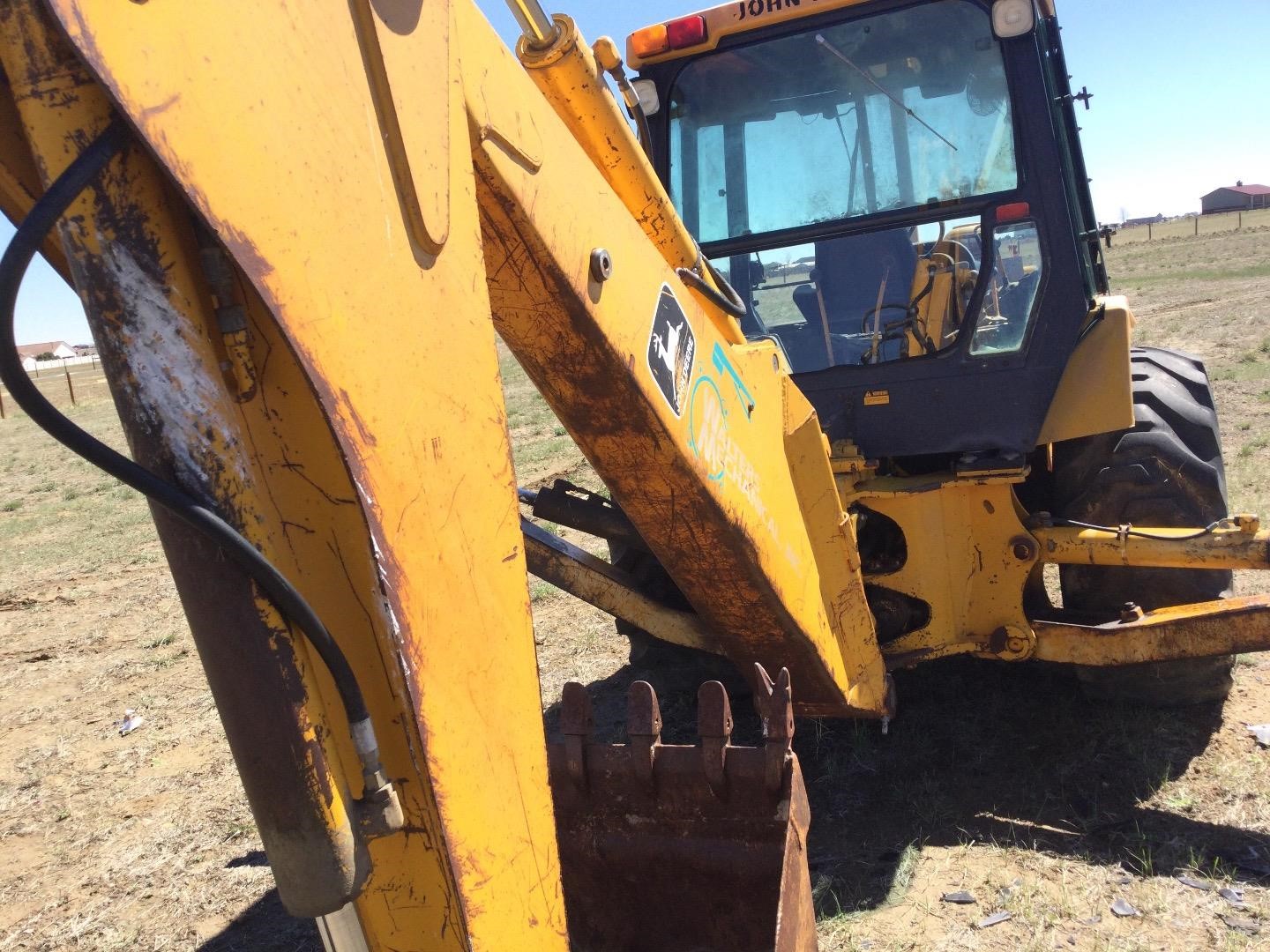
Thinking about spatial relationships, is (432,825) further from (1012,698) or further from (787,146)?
(1012,698)

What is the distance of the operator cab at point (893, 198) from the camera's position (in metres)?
3.57

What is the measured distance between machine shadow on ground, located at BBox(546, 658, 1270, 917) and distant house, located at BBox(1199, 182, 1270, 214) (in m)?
88.7

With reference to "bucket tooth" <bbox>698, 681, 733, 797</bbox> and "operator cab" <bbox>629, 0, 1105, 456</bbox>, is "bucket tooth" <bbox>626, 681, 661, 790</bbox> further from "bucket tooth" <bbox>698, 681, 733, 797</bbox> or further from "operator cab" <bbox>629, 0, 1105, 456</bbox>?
"operator cab" <bbox>629, 0, 1105, 456</bbox>

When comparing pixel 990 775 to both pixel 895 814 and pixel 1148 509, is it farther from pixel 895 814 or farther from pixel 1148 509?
pixel 1148 509

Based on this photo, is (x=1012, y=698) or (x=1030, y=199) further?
(x=1012, y=698)

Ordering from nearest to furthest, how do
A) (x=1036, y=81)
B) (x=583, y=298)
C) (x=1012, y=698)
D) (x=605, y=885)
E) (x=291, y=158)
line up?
(x=291, y=158) → (x=583, y=298) → (x=605, y=885) → (x=1036, y=81) → (x=1012, y=698)

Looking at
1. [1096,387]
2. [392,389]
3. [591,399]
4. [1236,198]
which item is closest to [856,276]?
[1096,387]

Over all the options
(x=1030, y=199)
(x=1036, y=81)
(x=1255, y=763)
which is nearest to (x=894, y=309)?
(x=1030, y=199)

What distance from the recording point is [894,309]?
12.6ft

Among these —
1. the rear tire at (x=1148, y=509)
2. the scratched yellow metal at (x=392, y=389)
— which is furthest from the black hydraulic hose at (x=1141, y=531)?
the scratched yellow metal at (x=392, y=389)

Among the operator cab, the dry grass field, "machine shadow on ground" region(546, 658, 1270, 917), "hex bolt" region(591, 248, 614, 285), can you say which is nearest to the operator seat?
the operator cab

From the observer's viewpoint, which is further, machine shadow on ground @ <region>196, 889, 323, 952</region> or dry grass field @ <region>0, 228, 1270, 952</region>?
machine shadow on ground @ <region>196, 889, 323, 952</region>

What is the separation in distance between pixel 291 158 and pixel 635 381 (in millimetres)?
960

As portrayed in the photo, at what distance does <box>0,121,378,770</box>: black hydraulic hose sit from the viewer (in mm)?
1076
